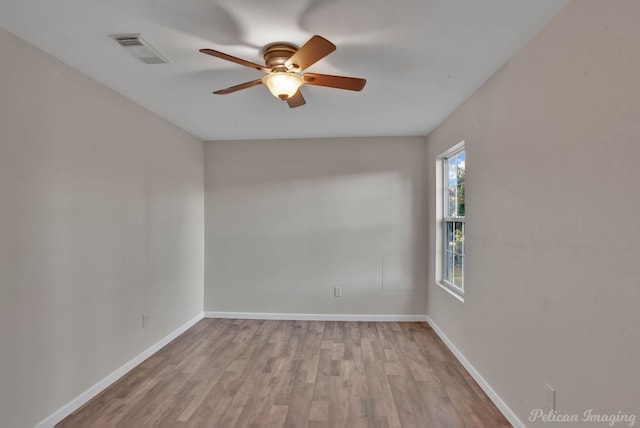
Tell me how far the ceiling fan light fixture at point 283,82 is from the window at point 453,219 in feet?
6.13

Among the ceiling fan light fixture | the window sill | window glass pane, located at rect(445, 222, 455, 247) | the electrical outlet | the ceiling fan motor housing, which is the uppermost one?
the ceiling fan motor housing

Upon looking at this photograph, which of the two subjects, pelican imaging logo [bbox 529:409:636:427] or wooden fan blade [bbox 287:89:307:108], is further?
wooden fan blade [bbox 287:89:307:108]

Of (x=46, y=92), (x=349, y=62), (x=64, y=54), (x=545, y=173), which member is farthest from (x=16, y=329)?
(x=545, y=173)

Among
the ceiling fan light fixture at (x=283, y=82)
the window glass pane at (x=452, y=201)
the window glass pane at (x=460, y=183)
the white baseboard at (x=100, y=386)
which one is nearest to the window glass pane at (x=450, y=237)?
the window glass pane at (x=452, y=201)

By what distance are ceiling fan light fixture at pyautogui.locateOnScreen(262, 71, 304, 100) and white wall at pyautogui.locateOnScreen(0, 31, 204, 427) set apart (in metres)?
1.44

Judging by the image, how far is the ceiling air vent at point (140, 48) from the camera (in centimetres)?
189

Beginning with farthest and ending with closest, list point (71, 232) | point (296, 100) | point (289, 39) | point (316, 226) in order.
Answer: point (316, 226), point (296, 100), point (71, 232), point (289, 39)

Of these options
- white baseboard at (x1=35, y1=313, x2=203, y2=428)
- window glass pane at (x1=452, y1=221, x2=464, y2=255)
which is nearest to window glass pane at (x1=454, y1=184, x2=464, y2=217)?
window glass pane at (x1=452, y1=221, x2=464, y2=255)

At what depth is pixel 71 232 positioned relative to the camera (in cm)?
229

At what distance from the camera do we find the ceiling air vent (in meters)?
1.89

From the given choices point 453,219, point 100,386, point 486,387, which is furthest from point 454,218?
point 100,386

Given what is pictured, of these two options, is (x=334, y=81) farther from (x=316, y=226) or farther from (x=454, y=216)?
(x=316, y=226)

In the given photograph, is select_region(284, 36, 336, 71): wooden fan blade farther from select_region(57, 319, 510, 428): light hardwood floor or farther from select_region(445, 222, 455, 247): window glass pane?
select_region(445, 222, 455, 247): window glass pane

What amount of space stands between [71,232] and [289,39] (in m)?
1.98
